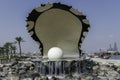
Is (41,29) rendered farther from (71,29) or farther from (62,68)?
(62,68)

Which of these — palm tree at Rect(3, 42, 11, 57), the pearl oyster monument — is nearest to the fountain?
the pearl oyster monument

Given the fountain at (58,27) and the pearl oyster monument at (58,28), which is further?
the pearl oyster monument at (58,28)

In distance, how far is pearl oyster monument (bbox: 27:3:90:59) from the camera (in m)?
36.3

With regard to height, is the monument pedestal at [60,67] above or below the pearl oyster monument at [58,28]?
below

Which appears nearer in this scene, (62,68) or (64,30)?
(62,68)

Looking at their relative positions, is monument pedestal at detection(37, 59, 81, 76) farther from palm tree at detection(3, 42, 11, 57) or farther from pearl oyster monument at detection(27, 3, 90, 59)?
palm tree at detection(3, 42, 11, 57)

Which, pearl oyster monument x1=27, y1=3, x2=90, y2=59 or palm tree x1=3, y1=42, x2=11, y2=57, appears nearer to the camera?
pearl oyster monument x1=27, y1=3, x2=90, y2=59

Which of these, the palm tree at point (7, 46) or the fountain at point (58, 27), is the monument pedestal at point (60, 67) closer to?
the fountain at point (58, 27)

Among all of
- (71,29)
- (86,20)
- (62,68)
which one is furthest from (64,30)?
(62,68)

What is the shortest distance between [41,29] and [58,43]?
2981 millimetres

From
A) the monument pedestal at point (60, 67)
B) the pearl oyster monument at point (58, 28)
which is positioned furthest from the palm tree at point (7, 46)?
the monument pedestal at point (60, 67)

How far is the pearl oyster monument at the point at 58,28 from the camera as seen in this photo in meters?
36.3

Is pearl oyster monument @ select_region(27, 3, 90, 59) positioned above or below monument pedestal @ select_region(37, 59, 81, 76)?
above

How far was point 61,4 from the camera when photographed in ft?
115
